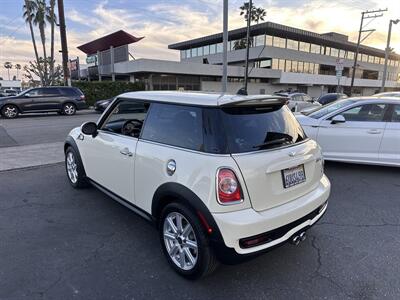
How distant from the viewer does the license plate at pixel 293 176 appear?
2.62m

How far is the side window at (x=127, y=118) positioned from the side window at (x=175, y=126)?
22 centimetres

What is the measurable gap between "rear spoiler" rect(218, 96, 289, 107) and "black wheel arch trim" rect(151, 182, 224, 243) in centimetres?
81

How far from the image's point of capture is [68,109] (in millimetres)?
17375

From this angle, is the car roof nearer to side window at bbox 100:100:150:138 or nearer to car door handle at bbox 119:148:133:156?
side window at bbox 100:100:150:138

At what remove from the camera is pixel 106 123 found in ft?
12.9

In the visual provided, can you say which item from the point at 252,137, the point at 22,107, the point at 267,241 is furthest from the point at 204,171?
the point at 22,107

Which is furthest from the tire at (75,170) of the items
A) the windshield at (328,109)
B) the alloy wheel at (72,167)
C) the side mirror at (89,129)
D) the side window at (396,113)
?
the side window at (396,113)

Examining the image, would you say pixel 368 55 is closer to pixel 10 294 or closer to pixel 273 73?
pixel 273 73

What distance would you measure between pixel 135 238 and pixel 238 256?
144 centimetres

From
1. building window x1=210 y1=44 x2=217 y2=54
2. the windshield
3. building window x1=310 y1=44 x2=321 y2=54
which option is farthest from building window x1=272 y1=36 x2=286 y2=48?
the windshield

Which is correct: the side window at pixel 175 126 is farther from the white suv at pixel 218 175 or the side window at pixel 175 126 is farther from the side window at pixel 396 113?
the side window at pixel 396 113

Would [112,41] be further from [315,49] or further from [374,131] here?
[374,131]

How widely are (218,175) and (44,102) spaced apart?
1696 centimetres

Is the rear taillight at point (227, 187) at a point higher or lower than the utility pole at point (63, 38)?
lower
